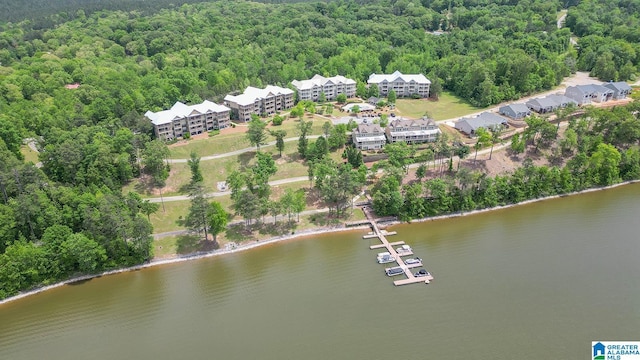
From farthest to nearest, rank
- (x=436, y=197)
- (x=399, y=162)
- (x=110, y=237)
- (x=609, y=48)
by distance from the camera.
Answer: (x=609, y=48), (x=399, y=162), (x=436, y=197), (x=110, y=237)

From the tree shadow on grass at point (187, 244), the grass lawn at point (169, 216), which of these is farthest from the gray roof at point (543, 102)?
the tree shadow on grass at point (187, 244)

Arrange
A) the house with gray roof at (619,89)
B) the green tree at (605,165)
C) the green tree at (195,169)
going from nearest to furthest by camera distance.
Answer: the green tree at (195,169) < the green tree at (605,165) < the house with gray roof at (619,89)

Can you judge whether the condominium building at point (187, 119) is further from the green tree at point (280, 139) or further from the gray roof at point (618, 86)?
the gray roof at point (618, 86)

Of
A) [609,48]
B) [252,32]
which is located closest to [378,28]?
[252,32]

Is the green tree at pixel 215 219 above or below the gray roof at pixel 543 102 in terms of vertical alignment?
below

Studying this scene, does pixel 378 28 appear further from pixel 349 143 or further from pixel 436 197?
pixel 436 197
